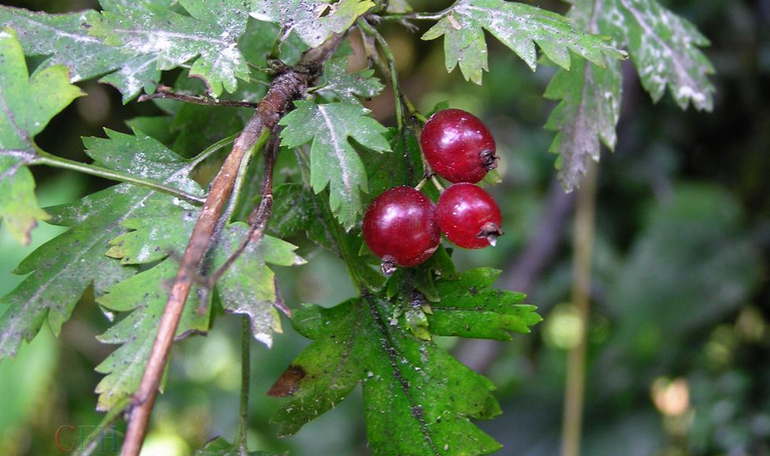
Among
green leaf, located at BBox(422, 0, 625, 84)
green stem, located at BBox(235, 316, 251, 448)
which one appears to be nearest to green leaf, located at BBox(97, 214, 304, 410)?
green stem, located at BBox(235, 316, 251, 448)

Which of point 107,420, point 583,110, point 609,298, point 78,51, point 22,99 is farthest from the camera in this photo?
point 609,298

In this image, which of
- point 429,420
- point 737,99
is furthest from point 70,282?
point 737,99

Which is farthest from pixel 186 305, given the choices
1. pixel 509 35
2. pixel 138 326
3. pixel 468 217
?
pixel 509 35

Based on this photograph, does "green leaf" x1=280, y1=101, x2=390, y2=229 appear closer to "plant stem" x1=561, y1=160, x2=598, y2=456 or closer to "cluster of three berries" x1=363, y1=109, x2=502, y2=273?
"cluster of three berries" x1=363, y1=109, x2=502, y2=273

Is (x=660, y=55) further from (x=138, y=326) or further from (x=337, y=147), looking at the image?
(x=138, y=326)

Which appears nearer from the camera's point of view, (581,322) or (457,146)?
(457,146)

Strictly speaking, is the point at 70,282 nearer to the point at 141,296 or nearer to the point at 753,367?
the point at 141,296

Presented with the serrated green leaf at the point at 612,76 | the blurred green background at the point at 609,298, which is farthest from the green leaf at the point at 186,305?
the blurred green background at the point at 609,298
